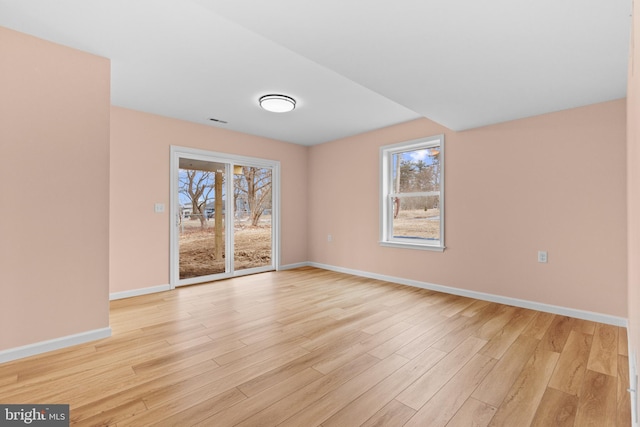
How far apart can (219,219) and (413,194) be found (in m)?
3.10

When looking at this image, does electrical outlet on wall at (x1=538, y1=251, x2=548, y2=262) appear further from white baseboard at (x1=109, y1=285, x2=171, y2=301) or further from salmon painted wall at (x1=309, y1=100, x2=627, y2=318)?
white baseboard at (x1=109, y1=285, x2=171, y2=301)

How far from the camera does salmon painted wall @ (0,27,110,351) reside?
2.17m

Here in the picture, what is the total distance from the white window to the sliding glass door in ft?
6.73

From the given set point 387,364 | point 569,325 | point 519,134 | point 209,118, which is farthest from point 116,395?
point 519,134

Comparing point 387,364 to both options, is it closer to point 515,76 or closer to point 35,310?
point 515,76

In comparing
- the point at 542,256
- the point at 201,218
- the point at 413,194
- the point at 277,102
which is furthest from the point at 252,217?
the point at 542,256

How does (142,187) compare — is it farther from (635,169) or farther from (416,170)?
(635,169)

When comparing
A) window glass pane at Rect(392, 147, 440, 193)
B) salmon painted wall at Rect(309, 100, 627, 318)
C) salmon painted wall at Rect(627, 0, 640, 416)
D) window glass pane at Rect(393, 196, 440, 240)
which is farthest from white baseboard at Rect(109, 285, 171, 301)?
salmon painted wall at Rect(627, 0, 640, 416)

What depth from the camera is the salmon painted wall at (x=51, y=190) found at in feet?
7.13

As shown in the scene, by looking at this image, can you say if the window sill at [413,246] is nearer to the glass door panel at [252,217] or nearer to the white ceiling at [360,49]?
the white ceiling at [360,49]

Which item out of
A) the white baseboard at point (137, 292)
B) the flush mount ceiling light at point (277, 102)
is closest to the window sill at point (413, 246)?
the flush mount ceiling light at point (277, 102)

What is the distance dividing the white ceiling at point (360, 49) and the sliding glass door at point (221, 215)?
1310 millimetres

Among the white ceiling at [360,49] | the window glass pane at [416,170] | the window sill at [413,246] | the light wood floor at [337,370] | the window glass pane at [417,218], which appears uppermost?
the white ceiling at [360,49]

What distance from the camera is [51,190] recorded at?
91.4 inches
